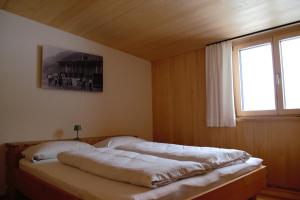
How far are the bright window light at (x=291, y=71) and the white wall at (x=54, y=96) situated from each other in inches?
88.4

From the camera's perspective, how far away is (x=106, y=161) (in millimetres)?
1799

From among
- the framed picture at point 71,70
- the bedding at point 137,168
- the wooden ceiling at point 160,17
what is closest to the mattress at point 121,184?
the bedding at point 137,168

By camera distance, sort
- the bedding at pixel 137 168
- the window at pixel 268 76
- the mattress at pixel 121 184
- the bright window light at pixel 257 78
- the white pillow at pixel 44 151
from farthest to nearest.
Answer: the bright window light at pixel 257 78 < the window at pixel 268 76 < the white pillow at pixel 44 151 < the bedding at pixel 137 168 < the mattress at pixel 121 184

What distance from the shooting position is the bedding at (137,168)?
144 cm

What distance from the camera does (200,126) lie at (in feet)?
11.8

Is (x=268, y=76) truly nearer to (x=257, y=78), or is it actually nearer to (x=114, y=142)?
(x=257, y=78)

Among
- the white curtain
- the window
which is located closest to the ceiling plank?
the white curtain

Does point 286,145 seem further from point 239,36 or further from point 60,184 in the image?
point 60,184

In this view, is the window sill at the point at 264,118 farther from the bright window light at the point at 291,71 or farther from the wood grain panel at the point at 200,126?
the bright window light at the point at 291,71

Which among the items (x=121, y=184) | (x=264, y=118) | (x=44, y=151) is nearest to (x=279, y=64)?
(x=264, y=118)

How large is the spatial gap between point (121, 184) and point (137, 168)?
14 cm

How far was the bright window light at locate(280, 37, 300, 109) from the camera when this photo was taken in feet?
9.04

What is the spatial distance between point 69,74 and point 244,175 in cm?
252

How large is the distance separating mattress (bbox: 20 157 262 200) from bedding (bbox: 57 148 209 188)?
3 cm
